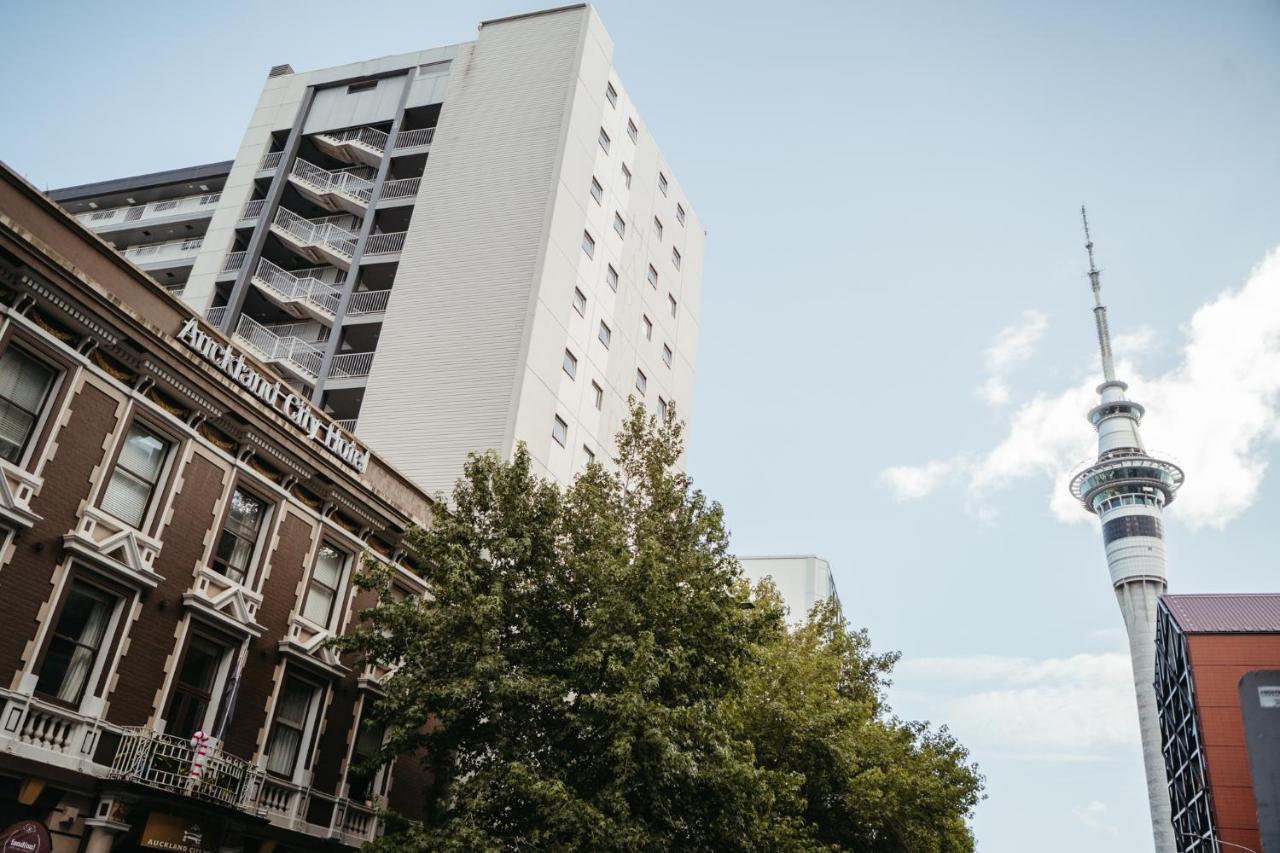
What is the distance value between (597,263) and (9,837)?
32.9 m

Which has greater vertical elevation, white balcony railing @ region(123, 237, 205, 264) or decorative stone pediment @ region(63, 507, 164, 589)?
white balcony railing @ region(123, 237, 205, 264)

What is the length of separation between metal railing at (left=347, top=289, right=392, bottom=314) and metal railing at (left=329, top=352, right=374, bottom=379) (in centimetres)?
237

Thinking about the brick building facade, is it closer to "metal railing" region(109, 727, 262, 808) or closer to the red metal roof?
"metal railing" region(109, 727, 262, 808)

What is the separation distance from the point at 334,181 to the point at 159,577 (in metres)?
31.6

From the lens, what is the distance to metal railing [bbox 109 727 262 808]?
682 inches

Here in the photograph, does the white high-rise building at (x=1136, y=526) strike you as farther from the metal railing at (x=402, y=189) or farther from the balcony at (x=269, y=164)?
the balcony at (x=269, y=164)

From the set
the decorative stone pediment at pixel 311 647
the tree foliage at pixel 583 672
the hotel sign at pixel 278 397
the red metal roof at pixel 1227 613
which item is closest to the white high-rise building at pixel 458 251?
the hotel sign at pixel 278 397

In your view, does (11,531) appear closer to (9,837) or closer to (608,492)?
(9,837)

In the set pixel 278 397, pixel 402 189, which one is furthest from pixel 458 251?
pixel 278 397

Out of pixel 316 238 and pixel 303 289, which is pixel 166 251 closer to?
pixel 316 238

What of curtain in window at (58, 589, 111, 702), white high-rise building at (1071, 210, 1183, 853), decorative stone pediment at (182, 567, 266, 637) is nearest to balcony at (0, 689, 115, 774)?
curtain in window at (58, 589, 111, 702)

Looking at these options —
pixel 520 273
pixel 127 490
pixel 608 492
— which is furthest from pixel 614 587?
pixel 520 273

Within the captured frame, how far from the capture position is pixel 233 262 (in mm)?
44594

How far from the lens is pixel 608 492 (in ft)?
75.7
